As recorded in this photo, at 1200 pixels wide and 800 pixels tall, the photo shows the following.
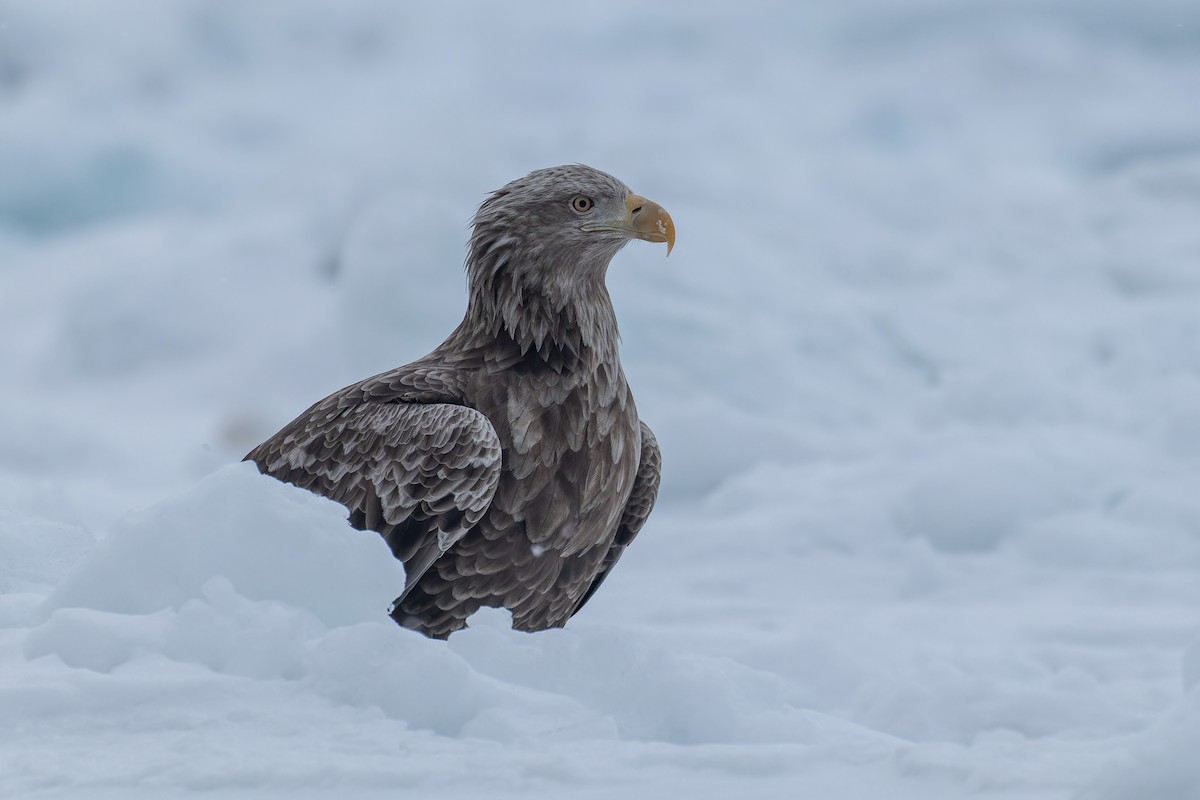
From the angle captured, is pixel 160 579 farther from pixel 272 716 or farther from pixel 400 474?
pixel 400 474

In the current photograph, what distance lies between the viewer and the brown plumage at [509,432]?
764 centimetres

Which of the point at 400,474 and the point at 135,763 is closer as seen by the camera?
the point at 135,763

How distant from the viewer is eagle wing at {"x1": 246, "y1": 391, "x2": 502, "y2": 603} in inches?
296

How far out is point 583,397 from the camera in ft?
26.2

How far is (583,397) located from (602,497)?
553 mm

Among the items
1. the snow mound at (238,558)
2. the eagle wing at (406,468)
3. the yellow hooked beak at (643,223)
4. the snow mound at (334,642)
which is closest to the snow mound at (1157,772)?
the snow mound at (334,642)

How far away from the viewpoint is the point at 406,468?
25.3 feet

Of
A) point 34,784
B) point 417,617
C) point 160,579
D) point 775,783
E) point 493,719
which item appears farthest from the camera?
point 417,617

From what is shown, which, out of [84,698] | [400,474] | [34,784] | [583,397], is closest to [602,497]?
[583,397]

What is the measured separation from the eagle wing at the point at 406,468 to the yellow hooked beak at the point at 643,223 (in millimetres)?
1322

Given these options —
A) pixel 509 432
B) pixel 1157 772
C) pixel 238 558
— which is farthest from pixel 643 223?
pixel 1157 772

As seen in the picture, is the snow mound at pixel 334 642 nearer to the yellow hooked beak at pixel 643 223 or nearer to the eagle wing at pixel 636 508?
the yellow hooked beak at pixel 643 223

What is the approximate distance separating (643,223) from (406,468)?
6.15 ft

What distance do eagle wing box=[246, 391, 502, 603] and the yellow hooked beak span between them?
1.32 m
